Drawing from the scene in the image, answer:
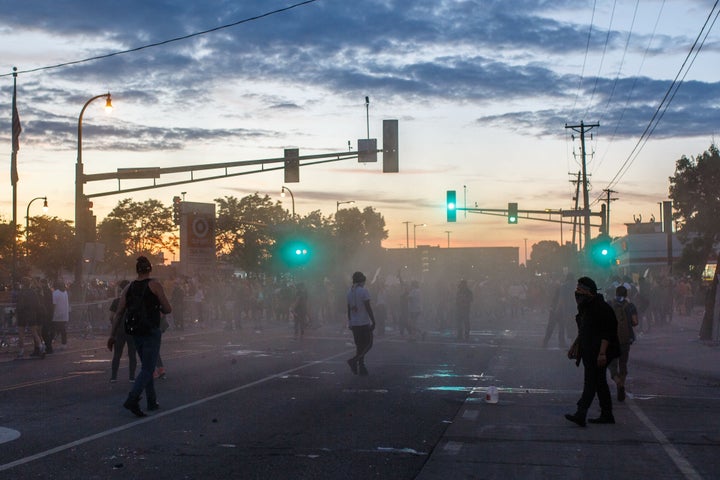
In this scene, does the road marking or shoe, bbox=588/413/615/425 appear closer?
the road marking

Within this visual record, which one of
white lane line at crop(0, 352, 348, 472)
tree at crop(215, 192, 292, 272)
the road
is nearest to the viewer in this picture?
the road

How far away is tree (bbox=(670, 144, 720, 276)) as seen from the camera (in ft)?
131

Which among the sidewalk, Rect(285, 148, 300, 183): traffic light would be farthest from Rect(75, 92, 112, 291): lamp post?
the sidewalk

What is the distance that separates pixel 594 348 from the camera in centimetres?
1135

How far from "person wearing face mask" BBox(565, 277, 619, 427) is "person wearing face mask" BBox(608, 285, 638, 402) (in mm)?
Answer: 2333

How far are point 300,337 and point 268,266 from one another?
32402mm

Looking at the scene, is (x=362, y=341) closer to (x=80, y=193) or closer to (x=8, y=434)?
(x=8, y=434)

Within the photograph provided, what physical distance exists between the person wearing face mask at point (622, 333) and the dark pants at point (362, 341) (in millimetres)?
4564

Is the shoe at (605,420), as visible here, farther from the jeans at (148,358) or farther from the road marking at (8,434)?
the road marking at (8,434)

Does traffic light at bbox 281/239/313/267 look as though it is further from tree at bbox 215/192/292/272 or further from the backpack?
the backpack

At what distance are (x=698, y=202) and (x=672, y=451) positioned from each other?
3396cm

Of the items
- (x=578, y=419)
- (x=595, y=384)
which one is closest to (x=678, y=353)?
(x=595, y=384)

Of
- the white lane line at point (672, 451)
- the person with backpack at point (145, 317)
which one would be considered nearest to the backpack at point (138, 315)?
the person with backpack at point (145, 317)

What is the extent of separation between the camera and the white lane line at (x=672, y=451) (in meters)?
8.38
